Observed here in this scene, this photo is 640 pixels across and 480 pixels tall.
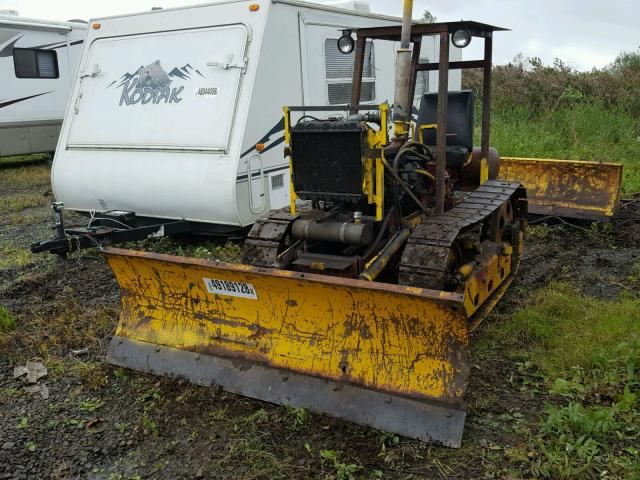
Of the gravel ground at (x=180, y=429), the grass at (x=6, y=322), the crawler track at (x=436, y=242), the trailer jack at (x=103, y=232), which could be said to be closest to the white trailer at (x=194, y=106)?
the trailer jack at (x=103, y=232)

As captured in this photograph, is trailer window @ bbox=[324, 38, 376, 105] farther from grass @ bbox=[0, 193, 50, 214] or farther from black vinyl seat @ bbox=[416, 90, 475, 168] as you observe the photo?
grass @ bbox=[0, 193, 50, 214]

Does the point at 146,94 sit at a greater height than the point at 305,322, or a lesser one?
greater

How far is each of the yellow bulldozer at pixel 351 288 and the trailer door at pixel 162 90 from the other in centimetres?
197

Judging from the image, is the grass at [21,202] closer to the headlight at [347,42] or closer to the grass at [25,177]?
the grass at [25,177]

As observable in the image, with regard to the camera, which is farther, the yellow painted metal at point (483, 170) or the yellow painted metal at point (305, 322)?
the yellow painted metal at point (483, 170)

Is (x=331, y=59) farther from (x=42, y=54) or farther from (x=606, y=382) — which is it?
(x=42, y=54)

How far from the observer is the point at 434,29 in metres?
5.06

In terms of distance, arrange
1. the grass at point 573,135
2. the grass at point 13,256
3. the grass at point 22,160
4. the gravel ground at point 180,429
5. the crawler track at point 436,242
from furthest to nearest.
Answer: the grass at point 22,160 → the grass at point 573,135 → the grass at point 13,256 → the crawler track at point 436,242 → the gravel ground at point 180,429

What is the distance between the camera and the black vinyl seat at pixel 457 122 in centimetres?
609

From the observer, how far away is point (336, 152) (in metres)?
4.51

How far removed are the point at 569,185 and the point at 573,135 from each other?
5.85 meters

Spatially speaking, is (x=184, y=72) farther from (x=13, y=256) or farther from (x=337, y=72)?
(x=13, y=256)

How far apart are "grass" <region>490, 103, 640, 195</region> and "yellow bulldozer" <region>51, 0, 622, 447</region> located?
24.1 ft

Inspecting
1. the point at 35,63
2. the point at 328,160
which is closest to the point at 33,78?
the point at 35,63
